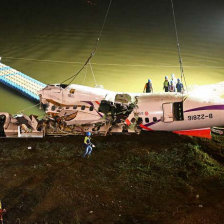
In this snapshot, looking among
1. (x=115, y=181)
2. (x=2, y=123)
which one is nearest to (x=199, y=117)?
(x=115, y=181)

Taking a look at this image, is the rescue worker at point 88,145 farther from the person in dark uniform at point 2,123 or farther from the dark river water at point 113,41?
the dark river water at point 113,41

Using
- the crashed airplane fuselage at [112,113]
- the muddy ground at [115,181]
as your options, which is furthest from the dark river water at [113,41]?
the muddy ground at [115,181]

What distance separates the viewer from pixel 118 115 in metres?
14.6

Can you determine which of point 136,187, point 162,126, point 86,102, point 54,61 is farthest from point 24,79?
point 136,187

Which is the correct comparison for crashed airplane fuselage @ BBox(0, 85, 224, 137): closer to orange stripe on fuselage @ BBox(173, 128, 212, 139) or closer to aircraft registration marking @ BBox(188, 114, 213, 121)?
aircraft registration marking @ BBox(188, 114, 213, 121)

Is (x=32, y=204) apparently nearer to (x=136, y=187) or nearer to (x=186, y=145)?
(x=136, y=187)

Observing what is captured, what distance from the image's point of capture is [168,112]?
14.0 meters

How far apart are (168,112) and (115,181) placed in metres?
4.69

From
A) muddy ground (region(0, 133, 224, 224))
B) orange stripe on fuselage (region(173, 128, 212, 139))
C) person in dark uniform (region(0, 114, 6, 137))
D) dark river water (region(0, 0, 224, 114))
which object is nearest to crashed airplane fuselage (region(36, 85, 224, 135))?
orange stripe on fuselage (region(173, 128, 212, 139))

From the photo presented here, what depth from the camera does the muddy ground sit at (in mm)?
9906

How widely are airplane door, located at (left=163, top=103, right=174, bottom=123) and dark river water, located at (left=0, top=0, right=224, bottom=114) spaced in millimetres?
7492

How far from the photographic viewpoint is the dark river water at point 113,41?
80.6ft

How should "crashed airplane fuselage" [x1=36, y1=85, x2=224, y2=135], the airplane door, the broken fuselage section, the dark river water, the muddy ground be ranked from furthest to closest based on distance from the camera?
the dark river water → the broken fuselage section → the airplane door → "crashed airplane fuselage" [x1=36, y1=85, x2=224, y2=135] → the muddy ground

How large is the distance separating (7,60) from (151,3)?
31.0 metres
